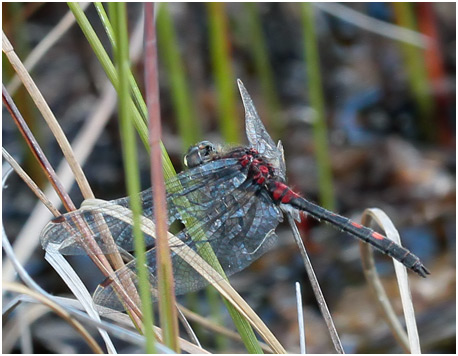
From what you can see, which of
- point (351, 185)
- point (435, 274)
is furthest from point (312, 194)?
point (435, 274)

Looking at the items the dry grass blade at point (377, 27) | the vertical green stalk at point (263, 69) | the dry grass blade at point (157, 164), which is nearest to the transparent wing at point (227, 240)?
the dry grass blade at point (157, 164)

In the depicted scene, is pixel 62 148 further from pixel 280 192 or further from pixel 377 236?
pixel 377 236

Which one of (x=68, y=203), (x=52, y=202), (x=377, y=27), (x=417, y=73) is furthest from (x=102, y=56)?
(x=417, y=73)

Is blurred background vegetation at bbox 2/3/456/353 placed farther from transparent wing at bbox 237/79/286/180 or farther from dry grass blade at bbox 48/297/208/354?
dry grass blade at bbox 48/297/208/354

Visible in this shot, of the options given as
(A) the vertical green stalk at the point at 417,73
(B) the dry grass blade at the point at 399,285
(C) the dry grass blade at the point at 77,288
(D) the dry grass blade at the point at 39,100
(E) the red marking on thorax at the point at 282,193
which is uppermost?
(A) the vertical green stalk at the point at 417,73

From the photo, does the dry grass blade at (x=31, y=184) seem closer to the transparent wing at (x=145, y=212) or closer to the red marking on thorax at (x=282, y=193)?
the transparent wing at (x=145, y=212)

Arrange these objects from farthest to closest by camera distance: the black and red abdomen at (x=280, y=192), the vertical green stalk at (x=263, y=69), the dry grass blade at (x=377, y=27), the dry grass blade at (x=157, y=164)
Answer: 1. the vertical green stalk at (x=263, y=69)
2. the dry grass blade at (x=377, y=27)
3. the black and red abdomen at (x=280, y=192)
4. the dry grass blade at (x=157, y=164)
